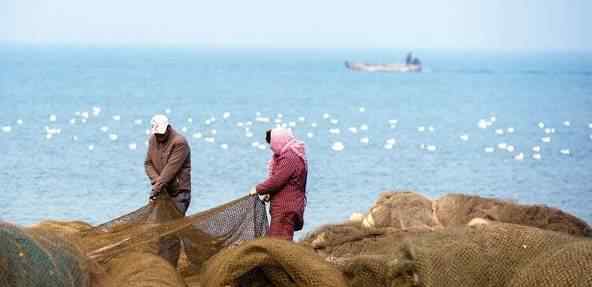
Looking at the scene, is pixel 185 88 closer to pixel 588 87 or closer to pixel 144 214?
pixel 588 87

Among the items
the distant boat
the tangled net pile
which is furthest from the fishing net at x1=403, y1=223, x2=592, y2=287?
the distant boat

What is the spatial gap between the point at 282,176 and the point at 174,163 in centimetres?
105

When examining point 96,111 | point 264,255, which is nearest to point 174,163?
point 264,255

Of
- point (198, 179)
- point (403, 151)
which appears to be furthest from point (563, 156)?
point (198, 179)

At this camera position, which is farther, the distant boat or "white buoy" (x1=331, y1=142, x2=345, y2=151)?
the distant boat

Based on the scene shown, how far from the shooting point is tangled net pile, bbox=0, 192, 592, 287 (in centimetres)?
754

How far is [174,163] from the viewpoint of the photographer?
10.8 m

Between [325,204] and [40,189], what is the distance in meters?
6.19

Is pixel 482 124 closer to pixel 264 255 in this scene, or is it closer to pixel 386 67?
pixel 264 255

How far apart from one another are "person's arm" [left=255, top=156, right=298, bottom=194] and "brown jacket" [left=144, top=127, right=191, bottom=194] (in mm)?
907

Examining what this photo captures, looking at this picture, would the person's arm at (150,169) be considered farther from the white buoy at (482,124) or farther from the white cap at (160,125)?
the white buoy at (482,124)

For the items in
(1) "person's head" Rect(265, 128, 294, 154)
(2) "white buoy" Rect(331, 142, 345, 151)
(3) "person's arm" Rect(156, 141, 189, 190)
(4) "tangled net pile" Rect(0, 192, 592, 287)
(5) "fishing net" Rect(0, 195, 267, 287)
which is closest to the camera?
(5) "fishing net" Rect(0, 195, 267, 287)

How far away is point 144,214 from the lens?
10406 millimetres

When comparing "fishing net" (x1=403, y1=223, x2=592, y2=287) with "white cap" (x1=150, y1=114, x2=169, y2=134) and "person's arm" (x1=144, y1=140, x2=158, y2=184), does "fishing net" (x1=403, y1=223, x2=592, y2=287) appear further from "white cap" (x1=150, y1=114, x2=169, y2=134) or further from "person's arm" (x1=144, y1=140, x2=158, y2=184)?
"person's arm" (x1=144, y1=140, x2=158, y2=184)
